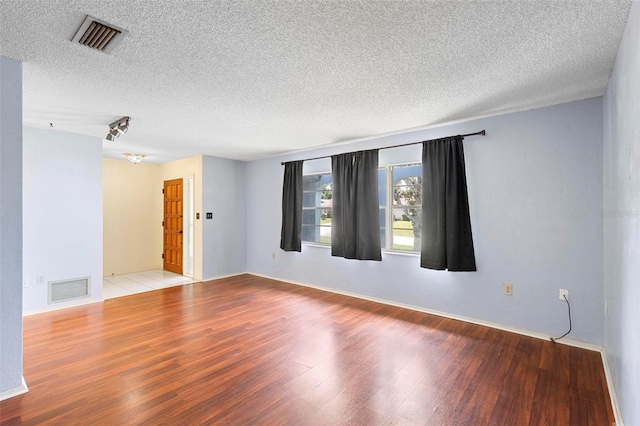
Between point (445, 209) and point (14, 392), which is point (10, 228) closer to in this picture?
point (14, 392)

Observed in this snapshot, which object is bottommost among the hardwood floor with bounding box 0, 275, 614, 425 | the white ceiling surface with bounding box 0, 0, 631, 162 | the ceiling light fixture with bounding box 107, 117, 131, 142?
the hardwood floor with bounding box 0, 275, 614, 425

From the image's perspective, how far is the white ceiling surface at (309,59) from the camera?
1621mm

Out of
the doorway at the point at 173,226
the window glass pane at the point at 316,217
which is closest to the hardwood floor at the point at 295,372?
the window glass pane at the point at 316,217

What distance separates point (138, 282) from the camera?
5.49 meters

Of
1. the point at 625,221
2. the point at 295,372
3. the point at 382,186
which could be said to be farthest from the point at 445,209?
the point at 295,372

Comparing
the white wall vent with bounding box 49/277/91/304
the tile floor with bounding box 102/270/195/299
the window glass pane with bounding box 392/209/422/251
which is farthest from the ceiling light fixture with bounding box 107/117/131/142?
the window glass pane with bounding box 392/209/422/251

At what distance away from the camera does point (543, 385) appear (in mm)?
2227

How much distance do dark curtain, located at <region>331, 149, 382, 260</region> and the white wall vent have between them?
358 centimetres

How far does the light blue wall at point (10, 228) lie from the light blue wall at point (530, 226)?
12.5 ft

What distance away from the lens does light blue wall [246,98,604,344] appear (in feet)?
9.23

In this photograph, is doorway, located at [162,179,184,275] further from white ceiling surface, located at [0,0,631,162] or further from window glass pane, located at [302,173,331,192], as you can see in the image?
white ceiling surface, located at [0,0,631,162]

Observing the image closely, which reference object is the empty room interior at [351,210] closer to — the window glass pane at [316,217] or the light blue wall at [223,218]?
the window glass pane at [316,217]

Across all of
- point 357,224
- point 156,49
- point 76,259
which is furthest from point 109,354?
point 357,224

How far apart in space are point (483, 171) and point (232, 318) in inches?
135
